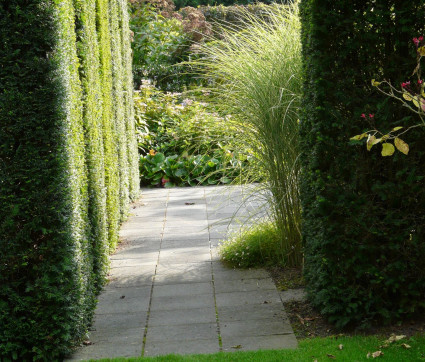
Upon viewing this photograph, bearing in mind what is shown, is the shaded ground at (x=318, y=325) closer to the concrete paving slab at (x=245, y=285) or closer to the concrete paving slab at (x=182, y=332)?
the concrete paving slab at (x=245, y=285)

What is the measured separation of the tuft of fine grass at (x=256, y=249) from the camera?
5.50m

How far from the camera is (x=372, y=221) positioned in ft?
12.3

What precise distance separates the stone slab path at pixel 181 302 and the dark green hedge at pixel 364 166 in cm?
67

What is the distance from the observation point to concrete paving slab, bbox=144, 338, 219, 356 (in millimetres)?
3752

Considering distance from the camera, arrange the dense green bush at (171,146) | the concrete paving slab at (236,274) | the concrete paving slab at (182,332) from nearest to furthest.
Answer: the concrete paving slab at (182,332)
the concrete paving slab at (236,274)
the dense green bush at (171,146)

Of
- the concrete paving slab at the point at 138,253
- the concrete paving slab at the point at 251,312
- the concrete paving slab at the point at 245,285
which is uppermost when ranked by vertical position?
the concrete paving slab at the point at 138,253

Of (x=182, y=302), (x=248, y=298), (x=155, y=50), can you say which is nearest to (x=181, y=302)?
(x=182, y=302)

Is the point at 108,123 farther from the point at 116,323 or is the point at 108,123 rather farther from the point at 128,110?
the point at 128,110

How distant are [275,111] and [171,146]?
6.11 metres

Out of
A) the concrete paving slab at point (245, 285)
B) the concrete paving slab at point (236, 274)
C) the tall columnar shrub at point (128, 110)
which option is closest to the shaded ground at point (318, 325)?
the concrete paving slab at point (245, 285)

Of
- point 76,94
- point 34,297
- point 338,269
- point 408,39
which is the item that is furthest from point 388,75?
point 34,297

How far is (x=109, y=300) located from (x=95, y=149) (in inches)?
50.4

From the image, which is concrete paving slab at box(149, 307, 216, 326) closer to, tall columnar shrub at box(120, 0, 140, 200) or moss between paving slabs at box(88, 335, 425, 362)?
moss between paving slabs at box(88, 335, 425, 362)

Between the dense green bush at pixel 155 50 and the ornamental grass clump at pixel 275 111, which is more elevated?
the dense green bush at pixel 155 50
